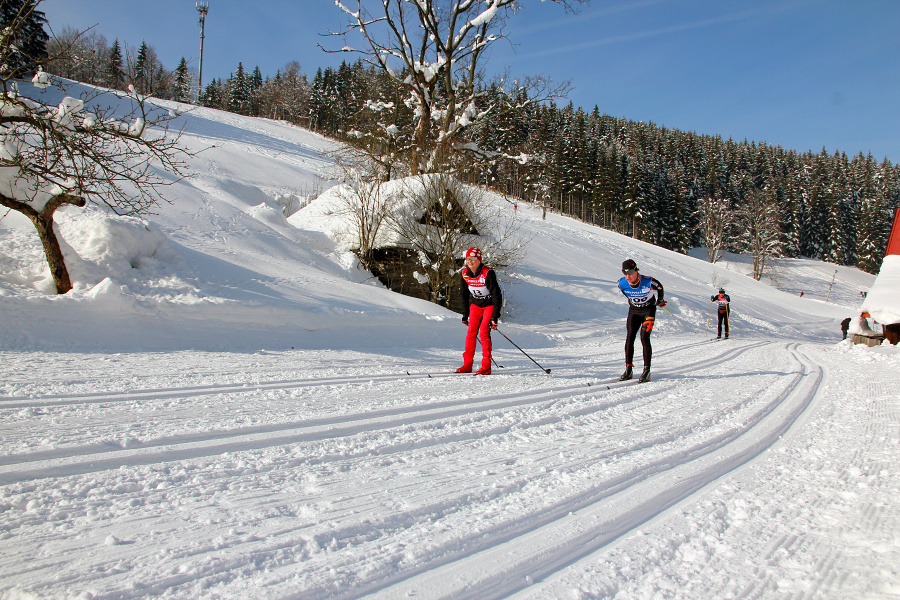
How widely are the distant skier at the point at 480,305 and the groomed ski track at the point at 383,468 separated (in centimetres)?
95

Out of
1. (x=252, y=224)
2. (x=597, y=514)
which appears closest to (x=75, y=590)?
(x=597, y=514)

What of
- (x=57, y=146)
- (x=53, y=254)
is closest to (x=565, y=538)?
(x=57, y=146)

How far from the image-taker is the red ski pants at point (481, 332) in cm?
652

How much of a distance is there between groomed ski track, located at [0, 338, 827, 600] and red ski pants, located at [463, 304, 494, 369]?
2.97 feet

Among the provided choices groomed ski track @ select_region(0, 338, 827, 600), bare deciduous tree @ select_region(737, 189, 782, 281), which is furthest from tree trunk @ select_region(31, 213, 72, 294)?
bare deciduous tree @ select_region(737, 189, 782, 281)

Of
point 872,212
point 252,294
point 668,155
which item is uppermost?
point 668,155

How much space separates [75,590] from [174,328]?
20.7 feet

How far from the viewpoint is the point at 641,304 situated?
6820 mm

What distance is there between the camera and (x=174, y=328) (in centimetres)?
733

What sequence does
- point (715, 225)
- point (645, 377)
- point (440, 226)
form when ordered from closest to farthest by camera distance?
point (645, 377), point (440, 226), point (715, 225)

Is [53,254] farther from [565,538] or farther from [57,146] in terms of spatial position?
[565,538]

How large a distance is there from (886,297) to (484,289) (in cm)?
1350

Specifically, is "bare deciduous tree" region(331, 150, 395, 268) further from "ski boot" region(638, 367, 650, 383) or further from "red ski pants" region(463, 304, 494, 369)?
"ski boot" region(638, 367, 650, 383)

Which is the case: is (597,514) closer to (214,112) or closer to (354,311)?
(354,311)
